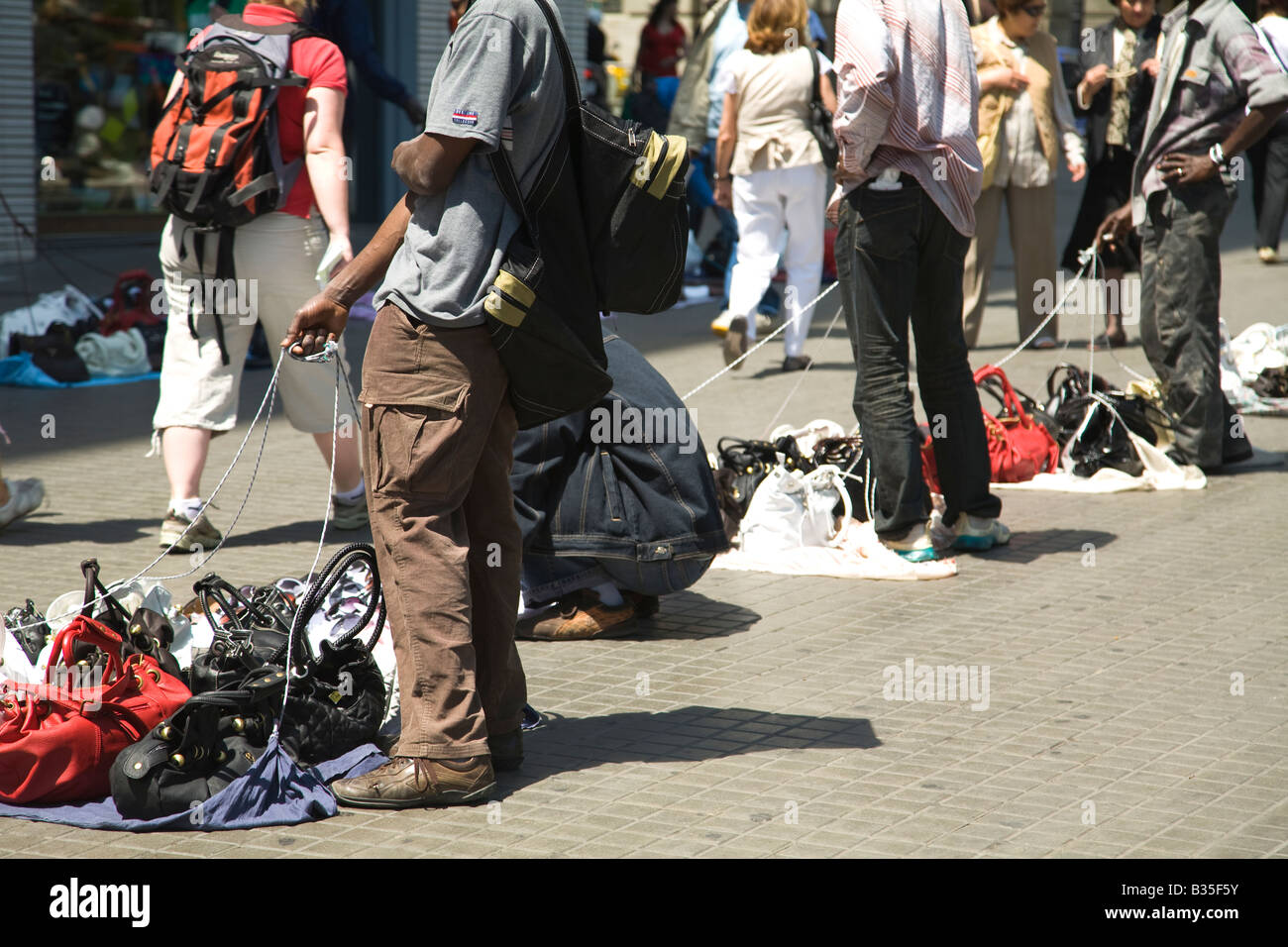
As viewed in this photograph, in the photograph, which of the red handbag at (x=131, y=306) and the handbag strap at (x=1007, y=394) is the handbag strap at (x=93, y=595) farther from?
the red handbag at (x=131, y=306)

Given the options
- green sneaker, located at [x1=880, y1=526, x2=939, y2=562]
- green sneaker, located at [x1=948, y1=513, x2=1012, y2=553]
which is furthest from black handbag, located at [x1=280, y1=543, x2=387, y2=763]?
green sneaker, located at [x1=948, y1=513, x2=1012, y2=553]

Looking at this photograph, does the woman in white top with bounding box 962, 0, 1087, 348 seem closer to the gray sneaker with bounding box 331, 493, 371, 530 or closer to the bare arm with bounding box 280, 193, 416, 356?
the gray sneaker with bounding box 331, 493, 371, 530

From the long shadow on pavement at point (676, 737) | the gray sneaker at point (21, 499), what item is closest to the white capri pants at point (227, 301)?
the gray sneaker at point (21, 499)

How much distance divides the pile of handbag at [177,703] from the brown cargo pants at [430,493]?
30cm

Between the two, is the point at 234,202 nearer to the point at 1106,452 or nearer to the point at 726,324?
the point at 1106,452

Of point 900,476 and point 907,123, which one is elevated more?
point 907,123

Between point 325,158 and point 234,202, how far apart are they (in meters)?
0.38

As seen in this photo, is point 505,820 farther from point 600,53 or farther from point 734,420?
point 600,53

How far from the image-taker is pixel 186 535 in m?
6.29

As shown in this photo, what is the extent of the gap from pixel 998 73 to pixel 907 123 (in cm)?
446

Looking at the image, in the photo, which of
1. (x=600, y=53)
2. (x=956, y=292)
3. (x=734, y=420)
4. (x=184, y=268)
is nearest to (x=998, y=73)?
(x=734, y=420)

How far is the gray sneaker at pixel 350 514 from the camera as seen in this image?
6617mm

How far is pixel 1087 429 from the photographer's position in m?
7.63

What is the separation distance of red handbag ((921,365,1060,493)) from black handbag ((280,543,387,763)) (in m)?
4.01
